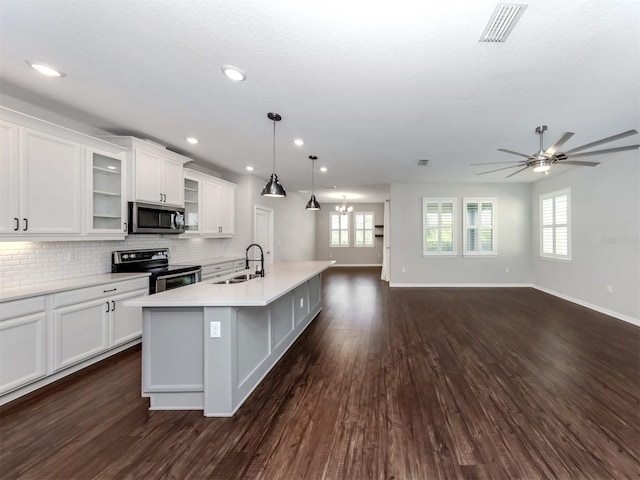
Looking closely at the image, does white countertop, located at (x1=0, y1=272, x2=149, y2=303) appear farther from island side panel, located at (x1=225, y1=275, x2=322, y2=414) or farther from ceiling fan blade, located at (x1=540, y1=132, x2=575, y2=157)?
ceiling fan blade, located at (x1=540, y1=132, x2=575, y2=157)

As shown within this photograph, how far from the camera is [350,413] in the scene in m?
2.20

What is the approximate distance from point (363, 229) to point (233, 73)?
10.5 m

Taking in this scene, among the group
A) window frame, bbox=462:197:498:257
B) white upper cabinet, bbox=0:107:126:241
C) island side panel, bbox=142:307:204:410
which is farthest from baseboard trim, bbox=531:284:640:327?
white upper cabinet, bbox=0:107:126:241

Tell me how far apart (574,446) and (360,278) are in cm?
729

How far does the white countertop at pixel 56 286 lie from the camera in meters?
2.35

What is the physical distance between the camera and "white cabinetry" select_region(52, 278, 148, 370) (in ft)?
8.60

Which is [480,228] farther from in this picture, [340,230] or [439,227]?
[340,230]

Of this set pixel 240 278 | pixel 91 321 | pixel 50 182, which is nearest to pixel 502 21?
pixel 240 278

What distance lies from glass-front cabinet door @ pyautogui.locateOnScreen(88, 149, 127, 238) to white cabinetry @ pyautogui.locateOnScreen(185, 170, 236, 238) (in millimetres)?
1274

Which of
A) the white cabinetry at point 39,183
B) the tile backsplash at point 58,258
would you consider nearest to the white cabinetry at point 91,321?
the tile backsplash at point 58,258

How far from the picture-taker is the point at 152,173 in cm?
392

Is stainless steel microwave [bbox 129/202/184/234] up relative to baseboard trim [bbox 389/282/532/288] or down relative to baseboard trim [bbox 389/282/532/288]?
up

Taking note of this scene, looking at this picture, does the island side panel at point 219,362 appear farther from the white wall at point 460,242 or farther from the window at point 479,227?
the window at point 479,227

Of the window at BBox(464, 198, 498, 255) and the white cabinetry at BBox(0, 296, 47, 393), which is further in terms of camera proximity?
the window at BBox(464, 198, 498, 255)
